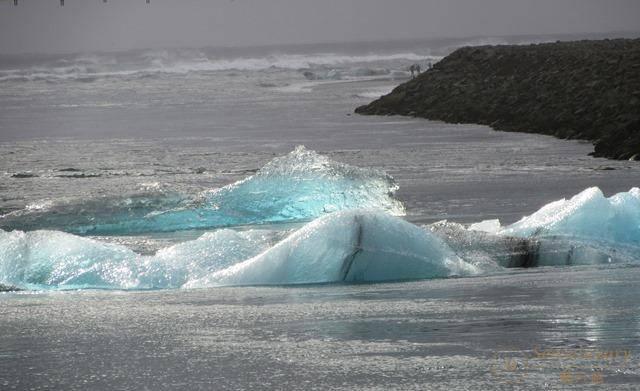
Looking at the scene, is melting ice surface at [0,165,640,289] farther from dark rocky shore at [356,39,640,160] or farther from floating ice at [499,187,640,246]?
dark rocky shore at [356,39,640,160]

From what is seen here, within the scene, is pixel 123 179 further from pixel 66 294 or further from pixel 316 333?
pixel 316 333

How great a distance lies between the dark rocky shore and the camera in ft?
83.5

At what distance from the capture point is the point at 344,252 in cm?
951

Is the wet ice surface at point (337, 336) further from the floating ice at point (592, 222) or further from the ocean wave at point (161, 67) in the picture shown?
the ocean wave at point (161, 67)

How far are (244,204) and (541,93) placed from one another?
58.0 feet

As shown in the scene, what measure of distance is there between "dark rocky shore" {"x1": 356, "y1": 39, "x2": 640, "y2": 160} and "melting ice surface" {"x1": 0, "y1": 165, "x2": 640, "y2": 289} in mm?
9731

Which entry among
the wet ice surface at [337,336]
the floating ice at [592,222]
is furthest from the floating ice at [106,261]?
the floating ice at [592,222]

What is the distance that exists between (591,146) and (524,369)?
58.8 ft

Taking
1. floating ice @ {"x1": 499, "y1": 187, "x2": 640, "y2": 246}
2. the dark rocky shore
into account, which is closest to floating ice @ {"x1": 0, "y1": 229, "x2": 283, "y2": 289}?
floating ice @ {"x1": 499, "y1": 187, "x2": 640, "y2": 246}

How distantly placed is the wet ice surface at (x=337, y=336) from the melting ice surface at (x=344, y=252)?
40 cm

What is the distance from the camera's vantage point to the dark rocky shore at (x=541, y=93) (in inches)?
1001

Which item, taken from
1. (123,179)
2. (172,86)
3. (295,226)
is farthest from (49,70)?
(295,226)

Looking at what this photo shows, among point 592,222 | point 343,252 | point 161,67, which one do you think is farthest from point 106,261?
point 161,67

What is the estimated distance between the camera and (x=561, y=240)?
34.2 ft
